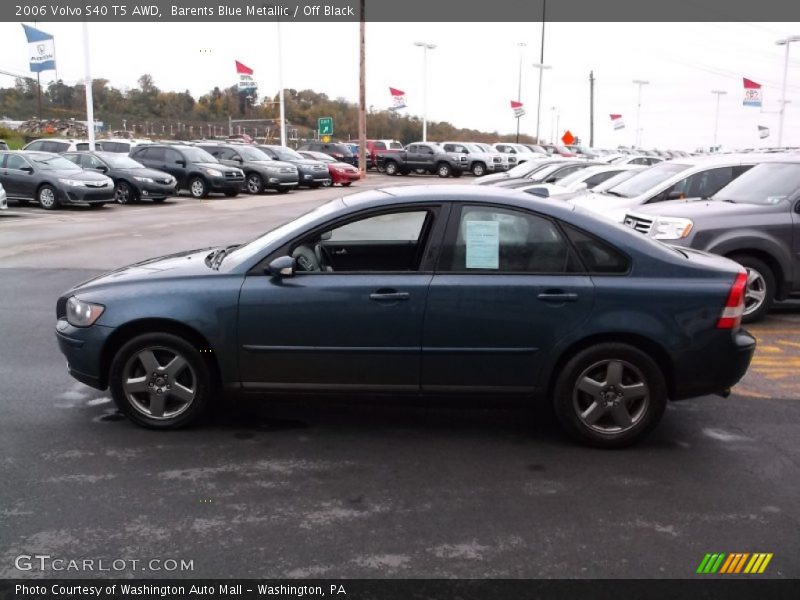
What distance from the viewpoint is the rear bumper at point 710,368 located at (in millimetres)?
4797

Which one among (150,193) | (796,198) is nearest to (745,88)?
(150,193)

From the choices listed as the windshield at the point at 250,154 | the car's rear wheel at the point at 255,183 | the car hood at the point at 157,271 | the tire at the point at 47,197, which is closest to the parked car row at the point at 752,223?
the car hood at the point at 157,271

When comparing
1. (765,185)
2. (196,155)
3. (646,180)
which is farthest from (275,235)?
(196,155)

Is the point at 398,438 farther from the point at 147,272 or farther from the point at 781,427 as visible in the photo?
the point at 781,427

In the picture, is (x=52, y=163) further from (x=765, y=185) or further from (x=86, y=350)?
(x=765, y=185)

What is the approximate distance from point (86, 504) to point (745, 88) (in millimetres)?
49057

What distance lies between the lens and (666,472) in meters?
4.57

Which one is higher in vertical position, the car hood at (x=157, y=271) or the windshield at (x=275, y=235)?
the windshield at (x=275, y=235)

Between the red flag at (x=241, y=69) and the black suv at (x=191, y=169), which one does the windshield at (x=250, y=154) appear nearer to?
the black suv at (x=191, y=169)

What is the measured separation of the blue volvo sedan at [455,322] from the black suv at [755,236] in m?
3.85

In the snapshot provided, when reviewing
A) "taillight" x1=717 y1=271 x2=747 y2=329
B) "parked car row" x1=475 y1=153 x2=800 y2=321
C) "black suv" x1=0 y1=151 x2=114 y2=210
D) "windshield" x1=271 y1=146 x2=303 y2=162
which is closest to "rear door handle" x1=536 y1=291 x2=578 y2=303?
"taillight" x1=717 y1=271 x2=747 y2=329

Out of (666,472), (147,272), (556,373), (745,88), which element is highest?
(745,88)

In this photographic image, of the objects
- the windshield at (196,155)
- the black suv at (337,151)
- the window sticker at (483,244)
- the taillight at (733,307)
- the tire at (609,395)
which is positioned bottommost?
the tire at (609,395)

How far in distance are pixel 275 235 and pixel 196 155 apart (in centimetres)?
2328
